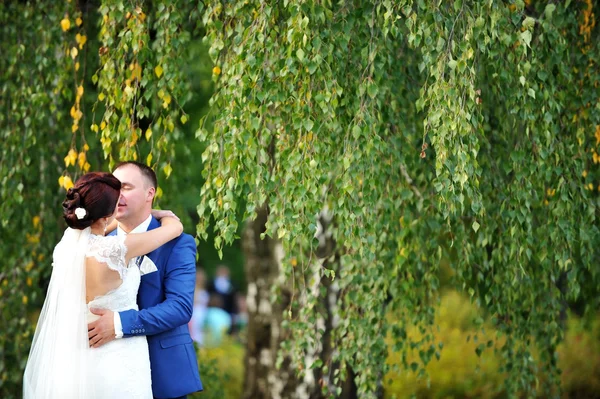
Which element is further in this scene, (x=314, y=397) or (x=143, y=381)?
(x=314, y=397)

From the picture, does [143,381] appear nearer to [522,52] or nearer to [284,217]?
[284,217]

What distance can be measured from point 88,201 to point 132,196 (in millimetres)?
383

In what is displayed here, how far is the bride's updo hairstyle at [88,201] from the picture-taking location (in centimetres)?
322

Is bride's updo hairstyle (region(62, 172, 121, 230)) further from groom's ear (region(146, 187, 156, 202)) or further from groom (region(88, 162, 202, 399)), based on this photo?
groom's ear (region(146, 187, 156, 202))

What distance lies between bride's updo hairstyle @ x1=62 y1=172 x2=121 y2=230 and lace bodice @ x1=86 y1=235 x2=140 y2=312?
0.08m

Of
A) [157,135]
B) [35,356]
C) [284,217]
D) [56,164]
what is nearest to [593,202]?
[284,217]

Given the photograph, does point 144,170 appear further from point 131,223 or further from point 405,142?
point 405,142

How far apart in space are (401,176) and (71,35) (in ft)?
6.49

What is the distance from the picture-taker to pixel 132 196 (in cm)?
360

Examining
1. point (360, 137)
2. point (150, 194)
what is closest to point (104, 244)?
point (150, 194)

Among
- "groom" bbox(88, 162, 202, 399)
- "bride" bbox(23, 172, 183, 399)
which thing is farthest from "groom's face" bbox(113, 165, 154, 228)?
"bride" bbox(23, 172, 183, 399)

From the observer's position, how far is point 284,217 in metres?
3.69

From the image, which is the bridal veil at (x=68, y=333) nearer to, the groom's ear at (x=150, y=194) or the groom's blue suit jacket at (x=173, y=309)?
the groom's blue suit jacket at (x=173, y=309)

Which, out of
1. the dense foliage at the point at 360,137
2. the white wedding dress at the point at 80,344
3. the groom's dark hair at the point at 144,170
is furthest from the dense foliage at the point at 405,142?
the white wedding dress at the point at 80,344
